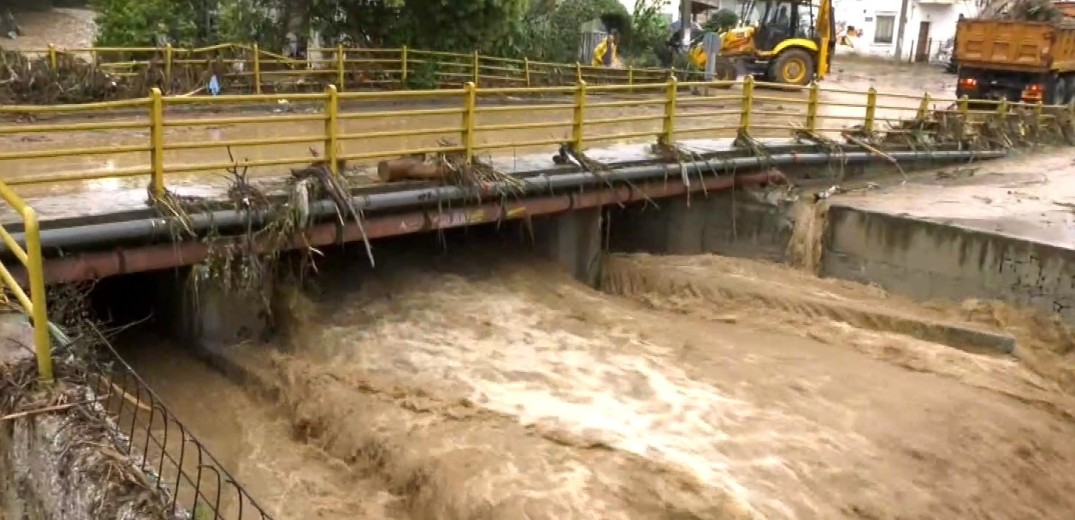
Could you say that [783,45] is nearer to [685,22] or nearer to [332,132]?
[685,22]

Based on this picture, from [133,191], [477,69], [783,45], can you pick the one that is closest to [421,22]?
[477,69]

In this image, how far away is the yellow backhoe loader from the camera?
24484 millimetres

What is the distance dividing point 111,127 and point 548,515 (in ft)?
15.0

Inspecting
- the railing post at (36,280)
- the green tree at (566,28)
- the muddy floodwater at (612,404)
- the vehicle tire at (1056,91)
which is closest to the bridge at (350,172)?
the railing post at (36,280)

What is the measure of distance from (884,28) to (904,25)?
2.88 ft

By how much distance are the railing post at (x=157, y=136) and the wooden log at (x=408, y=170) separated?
7.63ft

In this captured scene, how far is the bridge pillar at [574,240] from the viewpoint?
40.6ft

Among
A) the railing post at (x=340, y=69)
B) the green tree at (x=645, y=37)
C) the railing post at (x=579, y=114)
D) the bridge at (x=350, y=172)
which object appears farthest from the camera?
the green tree at (x=645, y=37)

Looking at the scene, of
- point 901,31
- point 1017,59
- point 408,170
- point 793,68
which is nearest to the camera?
point 408,170

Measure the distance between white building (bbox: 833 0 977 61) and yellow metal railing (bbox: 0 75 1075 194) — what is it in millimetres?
26809

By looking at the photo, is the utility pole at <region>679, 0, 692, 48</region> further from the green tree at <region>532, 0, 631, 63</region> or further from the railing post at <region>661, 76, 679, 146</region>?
the railing post at <region>661, 76, 679, 146</region>

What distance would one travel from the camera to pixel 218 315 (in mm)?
9562

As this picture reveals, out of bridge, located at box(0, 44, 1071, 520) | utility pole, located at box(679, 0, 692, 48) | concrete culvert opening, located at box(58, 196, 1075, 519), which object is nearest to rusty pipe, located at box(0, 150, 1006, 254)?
bridge, located at box(0, 44, 1071, 520)

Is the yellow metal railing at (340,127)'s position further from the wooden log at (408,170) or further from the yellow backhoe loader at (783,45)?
the yellow backhoe loader at (783,45)
